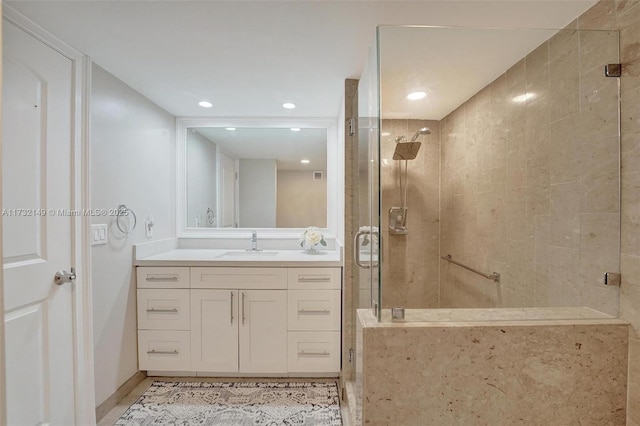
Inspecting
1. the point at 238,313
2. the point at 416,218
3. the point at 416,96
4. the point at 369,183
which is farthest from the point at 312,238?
the point at 416,96

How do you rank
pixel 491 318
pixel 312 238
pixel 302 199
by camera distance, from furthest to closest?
pixel 302 199 < pixel 312 238 < pixel 491 318

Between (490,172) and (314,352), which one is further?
(314,352)

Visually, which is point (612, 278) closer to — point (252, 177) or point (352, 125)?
point (352, 125)

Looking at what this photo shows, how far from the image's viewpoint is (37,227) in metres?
1.36

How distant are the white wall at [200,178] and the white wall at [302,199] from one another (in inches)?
26.1

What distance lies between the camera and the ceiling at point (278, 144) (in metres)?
2.75

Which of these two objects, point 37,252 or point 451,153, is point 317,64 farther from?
point 37,252

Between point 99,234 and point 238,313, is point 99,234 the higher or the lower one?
the higher one

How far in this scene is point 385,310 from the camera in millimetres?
1265

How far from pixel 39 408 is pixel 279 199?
6.48 feet

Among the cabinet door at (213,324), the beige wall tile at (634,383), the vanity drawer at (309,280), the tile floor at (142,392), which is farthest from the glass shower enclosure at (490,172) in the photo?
the cabinet door at (213,324)

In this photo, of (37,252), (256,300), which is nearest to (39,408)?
(37,252)

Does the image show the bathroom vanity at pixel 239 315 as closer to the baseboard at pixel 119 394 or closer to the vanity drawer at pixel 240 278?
Result: the vanity drawer at pixel 240 278

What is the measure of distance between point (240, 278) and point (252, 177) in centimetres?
107
